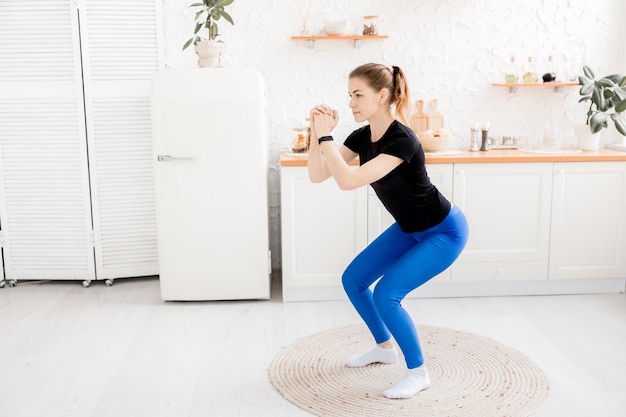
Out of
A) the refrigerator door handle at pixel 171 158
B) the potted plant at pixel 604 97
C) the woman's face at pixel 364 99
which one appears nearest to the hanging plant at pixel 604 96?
the potted plant at pixel 604 97

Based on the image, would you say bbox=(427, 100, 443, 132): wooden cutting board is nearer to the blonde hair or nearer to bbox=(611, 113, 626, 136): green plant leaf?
bbox=(611, 113, 626, 136): green plant leaf

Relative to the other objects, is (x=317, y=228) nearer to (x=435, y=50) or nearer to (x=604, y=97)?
(x=435, y=50)

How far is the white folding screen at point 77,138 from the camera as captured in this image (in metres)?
3.80

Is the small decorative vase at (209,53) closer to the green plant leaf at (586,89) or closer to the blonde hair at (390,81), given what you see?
the blonde hair at (390,81)

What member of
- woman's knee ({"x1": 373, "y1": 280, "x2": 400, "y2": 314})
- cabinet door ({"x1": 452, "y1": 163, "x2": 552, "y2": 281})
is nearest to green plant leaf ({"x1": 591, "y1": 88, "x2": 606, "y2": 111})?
cabinet door ({"x1": 452, "y1": 163, "x2": 552, "y2": 281})

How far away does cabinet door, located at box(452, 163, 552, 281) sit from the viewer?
12.1 feet

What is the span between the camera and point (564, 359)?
9.56ft

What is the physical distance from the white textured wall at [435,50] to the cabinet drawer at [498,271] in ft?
2.96

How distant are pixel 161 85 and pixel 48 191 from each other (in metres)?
1.06

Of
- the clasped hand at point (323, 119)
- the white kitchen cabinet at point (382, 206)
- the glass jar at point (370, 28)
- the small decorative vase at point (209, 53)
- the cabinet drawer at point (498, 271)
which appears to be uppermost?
the glass jar at point (370, 28)

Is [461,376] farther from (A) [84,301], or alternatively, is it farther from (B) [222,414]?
(A) [84,301]

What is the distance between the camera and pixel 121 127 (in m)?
3.92

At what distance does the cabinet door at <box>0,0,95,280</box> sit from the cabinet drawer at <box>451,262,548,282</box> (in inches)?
86.8

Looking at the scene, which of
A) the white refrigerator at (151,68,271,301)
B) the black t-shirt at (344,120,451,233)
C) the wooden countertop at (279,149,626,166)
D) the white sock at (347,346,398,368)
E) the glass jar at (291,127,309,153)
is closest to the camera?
the black t-shirt at (344,120,451,233)
